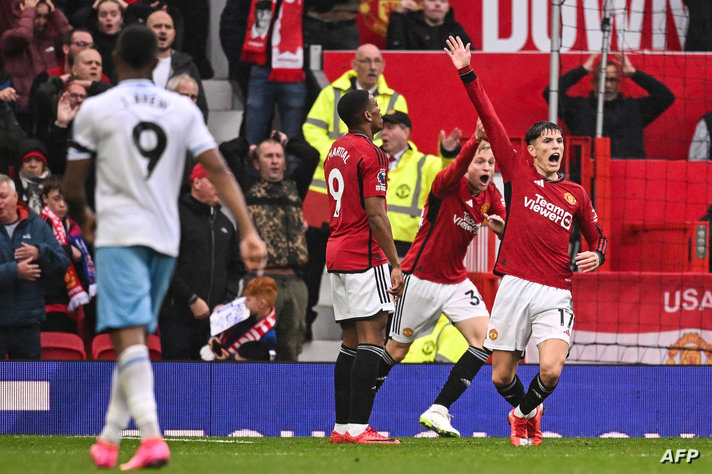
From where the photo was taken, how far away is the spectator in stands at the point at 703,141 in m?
13.0

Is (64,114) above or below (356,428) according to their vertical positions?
above

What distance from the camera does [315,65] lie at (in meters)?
13.1

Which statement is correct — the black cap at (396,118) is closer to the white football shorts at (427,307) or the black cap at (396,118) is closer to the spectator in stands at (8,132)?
the white football shorts at (427,307)

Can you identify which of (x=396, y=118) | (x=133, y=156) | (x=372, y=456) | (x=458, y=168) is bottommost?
(x=372, y=456)

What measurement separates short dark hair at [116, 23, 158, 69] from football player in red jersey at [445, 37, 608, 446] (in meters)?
2.68

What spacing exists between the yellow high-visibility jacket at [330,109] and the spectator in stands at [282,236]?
81 cm

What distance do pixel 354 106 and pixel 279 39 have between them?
4.95 meters

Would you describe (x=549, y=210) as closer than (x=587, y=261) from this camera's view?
No

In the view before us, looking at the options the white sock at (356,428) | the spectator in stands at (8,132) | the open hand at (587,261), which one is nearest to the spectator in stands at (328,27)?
the spectator in stands at (8,132)

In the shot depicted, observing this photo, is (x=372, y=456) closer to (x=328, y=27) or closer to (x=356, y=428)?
(x=356, y=428)

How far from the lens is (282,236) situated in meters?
10.8

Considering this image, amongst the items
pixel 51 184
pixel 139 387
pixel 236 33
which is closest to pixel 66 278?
pixel 51 184

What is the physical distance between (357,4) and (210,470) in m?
9.15

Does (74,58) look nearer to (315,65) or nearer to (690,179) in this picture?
(315,65)
